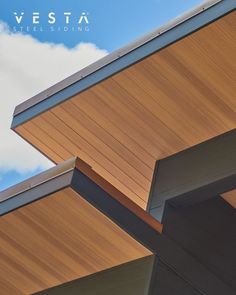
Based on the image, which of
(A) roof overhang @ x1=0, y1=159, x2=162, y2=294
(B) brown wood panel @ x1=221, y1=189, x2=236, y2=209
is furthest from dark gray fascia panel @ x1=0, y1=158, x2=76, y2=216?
(B) brown wood panel @ x1=221, y1=189, x2=236, y2=209

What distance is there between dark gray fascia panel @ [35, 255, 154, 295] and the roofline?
172 centimetres

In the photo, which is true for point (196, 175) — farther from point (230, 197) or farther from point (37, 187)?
point (37, 187)

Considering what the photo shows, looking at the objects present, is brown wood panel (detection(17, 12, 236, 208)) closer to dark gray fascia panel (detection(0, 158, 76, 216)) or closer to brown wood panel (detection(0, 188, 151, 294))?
dark gray fascia panel (detection(0, 158, 76, 216))

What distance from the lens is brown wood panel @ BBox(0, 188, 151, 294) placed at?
7109 mm

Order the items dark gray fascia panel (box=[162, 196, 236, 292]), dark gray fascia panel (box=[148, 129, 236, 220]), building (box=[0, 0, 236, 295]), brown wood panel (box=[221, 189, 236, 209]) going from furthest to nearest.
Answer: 1. brown wood panel (box=[221, 189, 236, 209])
2. dark gray fascia panel (box=[162, 196, 236, 292])
3. dark gray fascia panel (box=[148, 129, 236, 220])
4. building (box=[0, 0, 236, 295])

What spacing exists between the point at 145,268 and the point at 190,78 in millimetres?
1765

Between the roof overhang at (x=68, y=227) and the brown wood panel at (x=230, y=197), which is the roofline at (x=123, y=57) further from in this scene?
the brown wood panel at (x=230, y=197)

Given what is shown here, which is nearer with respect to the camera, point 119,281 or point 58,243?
point 119,281

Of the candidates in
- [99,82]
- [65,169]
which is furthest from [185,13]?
[65,169]

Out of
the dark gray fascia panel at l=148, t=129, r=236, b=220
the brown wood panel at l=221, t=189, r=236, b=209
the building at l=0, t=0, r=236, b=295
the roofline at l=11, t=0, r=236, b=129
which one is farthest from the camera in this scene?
the brown wood panel at l=221, t=189, r=236, b=209

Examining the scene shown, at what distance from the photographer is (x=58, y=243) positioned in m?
7.62

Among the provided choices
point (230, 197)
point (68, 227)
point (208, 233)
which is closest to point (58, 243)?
point (68, 227)

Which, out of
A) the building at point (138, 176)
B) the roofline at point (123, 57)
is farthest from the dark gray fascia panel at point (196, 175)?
the roofline at point (123, 57)

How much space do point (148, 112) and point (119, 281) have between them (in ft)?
5.33
